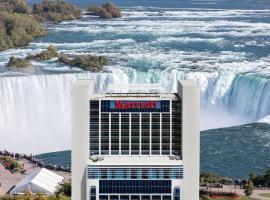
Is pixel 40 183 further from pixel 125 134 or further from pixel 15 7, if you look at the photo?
pixel 15 7

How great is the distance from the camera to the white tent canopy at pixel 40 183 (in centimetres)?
5181

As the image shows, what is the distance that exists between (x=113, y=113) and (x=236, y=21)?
9190cm

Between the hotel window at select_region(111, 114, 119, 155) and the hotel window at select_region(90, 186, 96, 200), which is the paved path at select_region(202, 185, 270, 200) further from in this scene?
the hotel window at select_region(90, 186, 96, 200)

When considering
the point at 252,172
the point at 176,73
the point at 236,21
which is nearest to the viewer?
the point at 252,172

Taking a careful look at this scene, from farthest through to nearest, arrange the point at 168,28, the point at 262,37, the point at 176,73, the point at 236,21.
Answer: the point at 236,21 < the point at 168,28 < the point at 262,37 < the point at 176,73

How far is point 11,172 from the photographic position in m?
57.3

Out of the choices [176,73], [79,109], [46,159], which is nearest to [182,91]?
[79,109]

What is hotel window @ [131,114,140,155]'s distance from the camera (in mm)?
42625

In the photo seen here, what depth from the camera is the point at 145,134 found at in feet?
141

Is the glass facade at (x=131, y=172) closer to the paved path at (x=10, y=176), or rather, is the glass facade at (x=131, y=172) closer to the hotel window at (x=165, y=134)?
the hotel window at (x=165, y=134)

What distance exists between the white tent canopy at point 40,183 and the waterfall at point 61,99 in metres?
15.7

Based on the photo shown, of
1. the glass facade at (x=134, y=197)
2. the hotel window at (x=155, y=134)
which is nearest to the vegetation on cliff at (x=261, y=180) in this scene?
the hotel window at (x=155, y=134)

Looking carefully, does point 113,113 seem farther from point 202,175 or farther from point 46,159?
point 46,159

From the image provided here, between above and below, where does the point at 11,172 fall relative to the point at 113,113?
below
